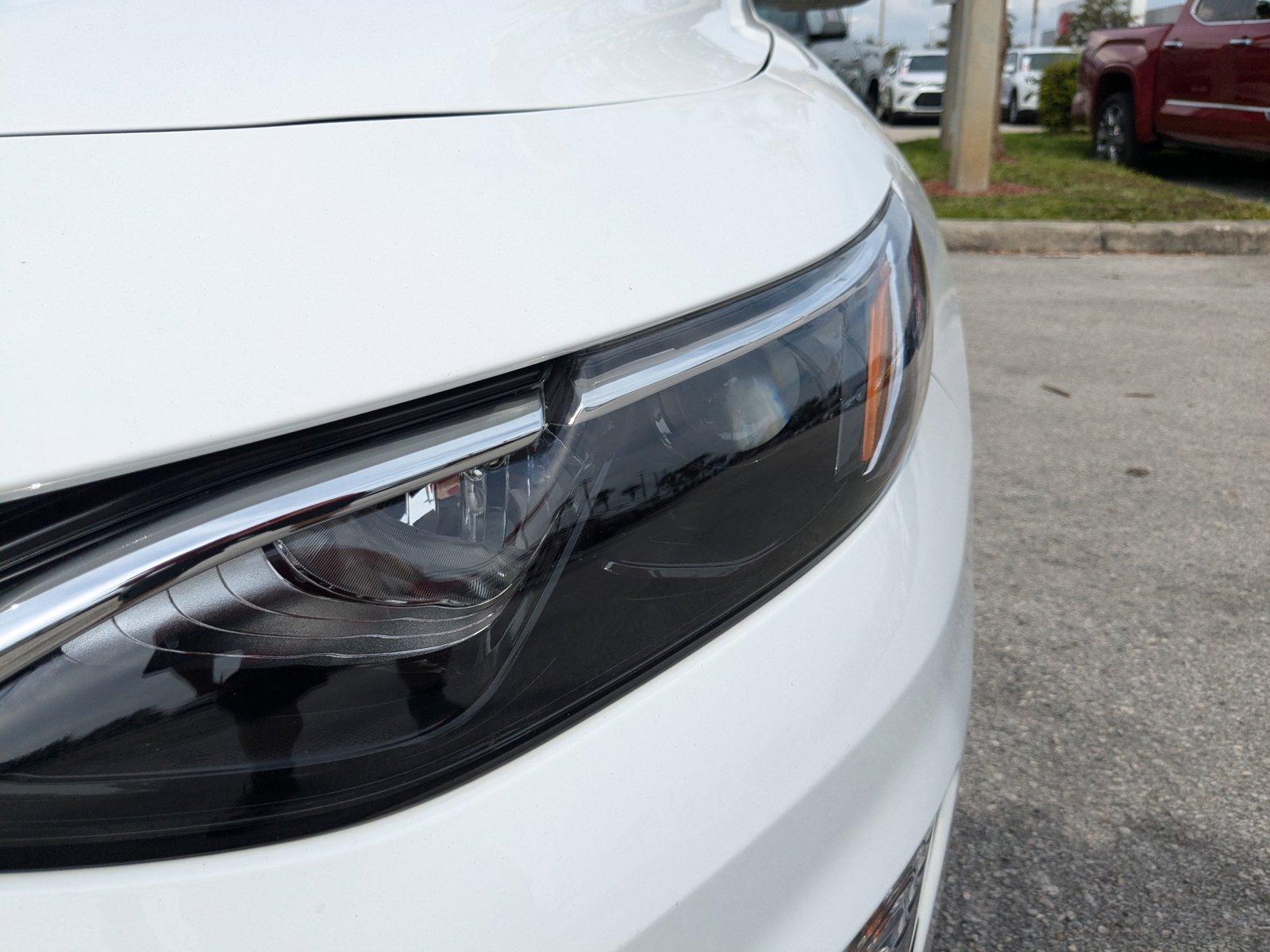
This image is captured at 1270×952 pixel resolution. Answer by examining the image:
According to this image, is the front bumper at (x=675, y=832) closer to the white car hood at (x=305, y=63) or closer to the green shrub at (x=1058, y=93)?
the white car hood at (x=305, y=63)

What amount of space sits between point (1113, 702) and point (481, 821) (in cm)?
169

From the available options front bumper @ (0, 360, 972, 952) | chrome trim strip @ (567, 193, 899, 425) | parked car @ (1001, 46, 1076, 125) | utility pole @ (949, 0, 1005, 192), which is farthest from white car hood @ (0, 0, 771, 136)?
parked car @ (1001, 46, 1076, 125)

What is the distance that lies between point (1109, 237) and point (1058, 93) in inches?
401

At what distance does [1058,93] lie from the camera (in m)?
15.0

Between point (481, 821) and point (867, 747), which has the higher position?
point (481, 821)

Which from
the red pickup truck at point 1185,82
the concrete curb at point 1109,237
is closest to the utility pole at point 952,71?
the red pickup truck at point 1185,82

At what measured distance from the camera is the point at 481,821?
62 cm

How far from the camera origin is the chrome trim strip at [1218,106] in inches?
262

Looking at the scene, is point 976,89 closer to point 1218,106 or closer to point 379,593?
point 1218,106

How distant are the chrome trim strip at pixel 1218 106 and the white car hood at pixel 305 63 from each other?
6.85 meters

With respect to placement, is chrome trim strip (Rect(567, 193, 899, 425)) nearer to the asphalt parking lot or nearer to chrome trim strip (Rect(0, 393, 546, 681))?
chrome trim strip (Rect(0, 393, 546, 681))

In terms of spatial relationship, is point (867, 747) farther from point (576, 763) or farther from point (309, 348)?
point (309, 348)

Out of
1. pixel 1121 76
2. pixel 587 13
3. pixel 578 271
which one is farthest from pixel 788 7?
pixel 1121 76

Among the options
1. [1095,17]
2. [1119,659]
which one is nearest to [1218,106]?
[1119,659]
